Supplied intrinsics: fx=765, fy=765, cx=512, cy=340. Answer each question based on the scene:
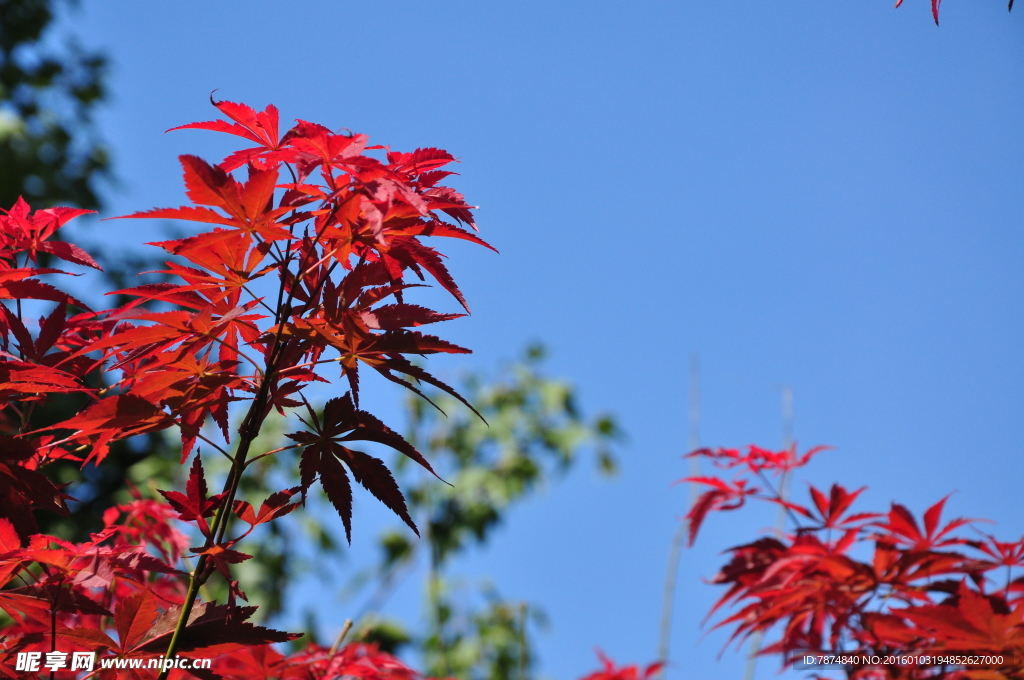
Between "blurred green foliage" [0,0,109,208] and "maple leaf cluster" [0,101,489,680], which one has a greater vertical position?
"blurred green foliage" [0,0,109,208]

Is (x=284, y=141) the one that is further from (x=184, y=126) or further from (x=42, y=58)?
(x=42, y=58)

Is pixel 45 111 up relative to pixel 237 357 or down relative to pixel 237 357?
up

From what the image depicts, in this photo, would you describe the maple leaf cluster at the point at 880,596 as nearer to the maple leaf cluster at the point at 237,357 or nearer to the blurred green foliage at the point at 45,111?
the maple leaf cluster at the point at 237,357

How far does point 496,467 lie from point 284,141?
4409 millimetres

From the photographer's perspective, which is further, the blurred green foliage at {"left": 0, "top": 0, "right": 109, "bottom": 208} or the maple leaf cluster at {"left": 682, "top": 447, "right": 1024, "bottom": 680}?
the blurred green foliage at {"left": 0, "top": 0, "right": 109, "bottom": 208}

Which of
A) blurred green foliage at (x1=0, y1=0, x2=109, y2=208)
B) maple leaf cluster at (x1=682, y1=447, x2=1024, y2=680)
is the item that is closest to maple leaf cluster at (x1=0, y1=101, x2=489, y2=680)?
maple leaf cluster at (x1=682, y1=447, x2=1024, y2=680)

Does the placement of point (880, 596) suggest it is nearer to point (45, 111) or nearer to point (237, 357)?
point (237, 357)

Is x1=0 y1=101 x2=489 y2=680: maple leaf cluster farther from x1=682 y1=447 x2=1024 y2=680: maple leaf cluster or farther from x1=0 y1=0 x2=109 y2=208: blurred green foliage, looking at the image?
x1=0 y1=0 x2=109 y2=208: blurred green foliage

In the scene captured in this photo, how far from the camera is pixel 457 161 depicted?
0.94 m

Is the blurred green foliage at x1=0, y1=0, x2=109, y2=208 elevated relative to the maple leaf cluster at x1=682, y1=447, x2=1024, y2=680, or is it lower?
elevated

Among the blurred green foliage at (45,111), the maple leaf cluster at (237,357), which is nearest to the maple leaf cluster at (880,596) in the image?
the maple leaf cluster at (237,357)

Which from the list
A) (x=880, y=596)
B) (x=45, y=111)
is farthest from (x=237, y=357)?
(x=45, y=111)

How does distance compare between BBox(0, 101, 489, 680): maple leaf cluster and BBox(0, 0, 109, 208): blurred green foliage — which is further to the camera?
BBox(0, 0, 109, 208): blurred green foliage

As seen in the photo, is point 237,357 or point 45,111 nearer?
point 237,357
